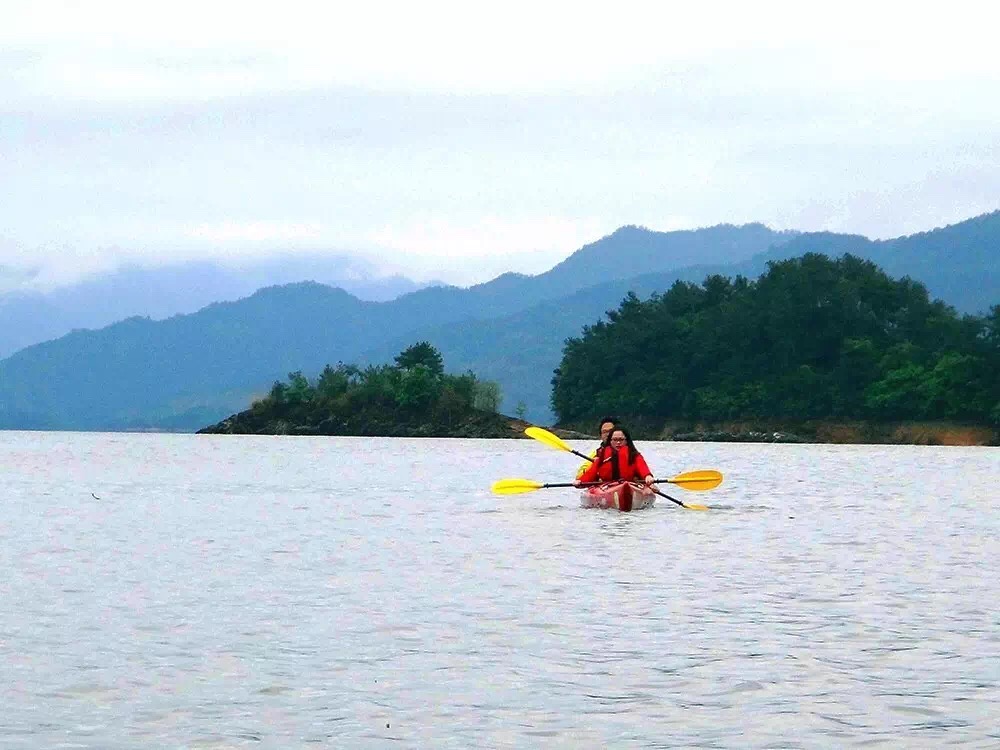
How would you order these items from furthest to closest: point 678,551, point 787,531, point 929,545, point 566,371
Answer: point 566,371 < point 787,531 < point 929,545 < point 678,551

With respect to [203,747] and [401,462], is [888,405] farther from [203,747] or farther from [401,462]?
[203,747]

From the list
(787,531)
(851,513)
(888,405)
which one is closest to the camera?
(787,531)

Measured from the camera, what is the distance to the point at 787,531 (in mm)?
33156

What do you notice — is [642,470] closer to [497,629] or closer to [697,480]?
[697,480]

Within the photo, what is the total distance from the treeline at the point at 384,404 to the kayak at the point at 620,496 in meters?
121

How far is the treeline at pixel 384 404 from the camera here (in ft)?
536

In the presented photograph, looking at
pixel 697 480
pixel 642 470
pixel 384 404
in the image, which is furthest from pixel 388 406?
pixel 642 470

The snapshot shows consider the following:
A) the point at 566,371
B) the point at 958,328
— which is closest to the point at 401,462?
the point at 958,328

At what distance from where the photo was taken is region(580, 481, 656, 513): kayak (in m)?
37.0

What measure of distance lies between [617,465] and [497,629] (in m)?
19.5

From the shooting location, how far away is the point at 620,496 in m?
37.1

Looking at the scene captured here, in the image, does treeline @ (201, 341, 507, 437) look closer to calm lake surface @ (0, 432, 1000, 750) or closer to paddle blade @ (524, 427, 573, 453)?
paddle blade @ (524, 427, 573, 453)

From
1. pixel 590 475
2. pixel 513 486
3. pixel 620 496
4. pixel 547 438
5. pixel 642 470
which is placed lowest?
pixel 620 496

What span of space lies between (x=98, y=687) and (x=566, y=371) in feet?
500
